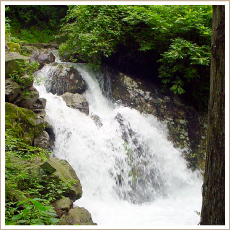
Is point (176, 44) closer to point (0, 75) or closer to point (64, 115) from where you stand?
point (64, 115)

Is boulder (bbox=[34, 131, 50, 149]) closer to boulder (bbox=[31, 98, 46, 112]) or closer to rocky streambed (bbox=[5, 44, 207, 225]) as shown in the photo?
rocky streambed (bbox=[5, 44, 207, 225])

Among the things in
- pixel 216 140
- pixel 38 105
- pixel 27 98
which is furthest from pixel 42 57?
pixel 216 140

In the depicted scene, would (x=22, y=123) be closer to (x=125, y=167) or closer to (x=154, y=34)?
(x=125, y=167)

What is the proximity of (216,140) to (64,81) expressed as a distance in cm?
705

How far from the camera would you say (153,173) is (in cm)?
691

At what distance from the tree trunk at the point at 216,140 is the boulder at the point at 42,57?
887 cm

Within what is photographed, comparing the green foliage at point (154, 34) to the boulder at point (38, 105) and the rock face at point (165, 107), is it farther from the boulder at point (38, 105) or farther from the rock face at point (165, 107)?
the boulder at point (38, 105)

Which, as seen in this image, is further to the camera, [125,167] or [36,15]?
[36,15]

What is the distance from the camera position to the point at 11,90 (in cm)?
525

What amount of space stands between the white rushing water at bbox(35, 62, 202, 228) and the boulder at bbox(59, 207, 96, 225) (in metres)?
1.12

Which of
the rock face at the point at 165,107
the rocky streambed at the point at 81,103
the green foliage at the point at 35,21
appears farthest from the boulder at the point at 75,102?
the green foliage at the point at 35,21

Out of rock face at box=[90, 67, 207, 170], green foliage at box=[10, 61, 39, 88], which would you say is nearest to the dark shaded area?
rock face at box=[90, 67, 207, 170]

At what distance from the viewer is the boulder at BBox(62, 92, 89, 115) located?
297 inches

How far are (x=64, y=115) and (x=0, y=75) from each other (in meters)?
3.53
